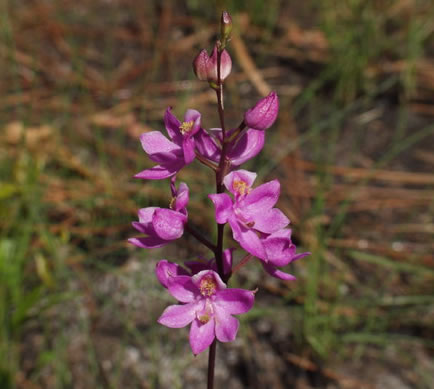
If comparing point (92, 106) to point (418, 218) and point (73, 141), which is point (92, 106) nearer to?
point (73, 141)

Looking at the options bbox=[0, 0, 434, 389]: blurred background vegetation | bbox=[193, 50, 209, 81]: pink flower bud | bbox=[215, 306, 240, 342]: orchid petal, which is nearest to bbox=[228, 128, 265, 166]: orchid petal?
bbox=[193, 50, 209, 81]: pink flower bud

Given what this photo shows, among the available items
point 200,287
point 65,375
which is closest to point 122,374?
point 65,375

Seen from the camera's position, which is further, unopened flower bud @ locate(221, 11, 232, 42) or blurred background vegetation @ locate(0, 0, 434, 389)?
blurred background vegetation @ locate(0, 0, 434, 389)

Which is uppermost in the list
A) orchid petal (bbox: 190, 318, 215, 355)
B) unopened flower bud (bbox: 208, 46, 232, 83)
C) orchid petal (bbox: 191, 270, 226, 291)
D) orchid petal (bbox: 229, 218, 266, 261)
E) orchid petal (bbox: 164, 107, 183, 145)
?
unopened flower bud (bbox: 208, 46, 232, 83)

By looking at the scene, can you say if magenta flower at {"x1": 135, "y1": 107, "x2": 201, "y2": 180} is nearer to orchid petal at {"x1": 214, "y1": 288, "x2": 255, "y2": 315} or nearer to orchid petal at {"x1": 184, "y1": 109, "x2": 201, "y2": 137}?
orchid petal at {"x1": 184, "y1": 109, "x2": 201, "y2": 137}

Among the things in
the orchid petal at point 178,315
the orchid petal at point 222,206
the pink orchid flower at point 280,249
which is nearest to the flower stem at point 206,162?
the orchid petal at point 222,206

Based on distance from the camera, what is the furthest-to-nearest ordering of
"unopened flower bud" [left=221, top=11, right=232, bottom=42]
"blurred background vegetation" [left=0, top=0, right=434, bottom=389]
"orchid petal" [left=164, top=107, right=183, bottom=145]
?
"blurred background vegetation" [left=0, top=0, right=434, bottom=389], "orchid petal" [left=164, top=107, right=183, bottom=145], "unopened flower bud" [left=221, top=11, right=232, bottom=42]

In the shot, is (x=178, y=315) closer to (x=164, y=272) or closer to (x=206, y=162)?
(x=164, y=272)

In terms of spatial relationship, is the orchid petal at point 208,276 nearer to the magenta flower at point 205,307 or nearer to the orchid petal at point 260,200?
the magenta flower at point 205,307
